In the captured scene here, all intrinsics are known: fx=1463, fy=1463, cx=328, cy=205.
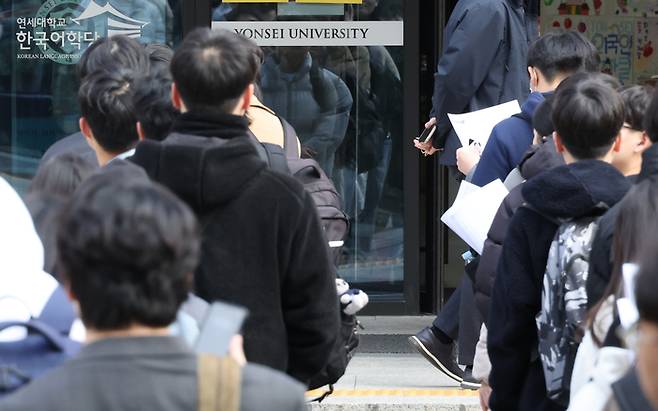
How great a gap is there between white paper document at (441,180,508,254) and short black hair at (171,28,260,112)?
1.61 m

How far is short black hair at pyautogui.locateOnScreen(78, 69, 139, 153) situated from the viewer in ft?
14.3

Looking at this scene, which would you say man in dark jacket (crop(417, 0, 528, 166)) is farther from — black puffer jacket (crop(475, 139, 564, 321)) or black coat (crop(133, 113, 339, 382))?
black coat (crop(133, 113, 339, 382))

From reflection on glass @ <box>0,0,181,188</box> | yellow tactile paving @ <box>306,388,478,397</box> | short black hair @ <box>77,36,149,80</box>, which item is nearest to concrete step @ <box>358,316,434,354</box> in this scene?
yellow tactile paving @ <box>306,388,478,397</box>

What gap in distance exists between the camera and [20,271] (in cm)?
309

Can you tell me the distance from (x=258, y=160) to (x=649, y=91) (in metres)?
1.69

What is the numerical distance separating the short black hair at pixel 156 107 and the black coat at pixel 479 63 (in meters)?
3.26

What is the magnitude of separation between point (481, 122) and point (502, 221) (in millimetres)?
1521

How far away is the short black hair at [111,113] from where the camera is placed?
4.34 meters

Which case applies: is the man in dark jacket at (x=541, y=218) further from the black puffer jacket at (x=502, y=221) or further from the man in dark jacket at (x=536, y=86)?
the man in dark jacket at (x=536, y=86)

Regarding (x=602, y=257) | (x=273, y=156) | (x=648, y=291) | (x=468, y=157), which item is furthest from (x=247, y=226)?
(x=468, y=157)

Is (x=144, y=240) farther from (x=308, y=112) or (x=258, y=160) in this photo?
(x=308, y=112)

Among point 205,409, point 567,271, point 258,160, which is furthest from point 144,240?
point 567,271

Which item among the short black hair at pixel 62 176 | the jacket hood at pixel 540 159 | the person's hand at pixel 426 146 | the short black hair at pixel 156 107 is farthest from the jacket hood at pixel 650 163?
the person's hand at pixel 426 146

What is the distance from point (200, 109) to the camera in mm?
3846
